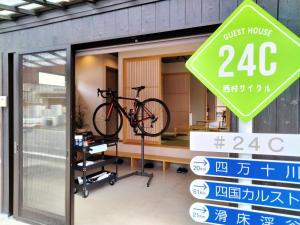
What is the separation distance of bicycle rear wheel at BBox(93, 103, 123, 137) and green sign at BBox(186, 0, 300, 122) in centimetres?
397

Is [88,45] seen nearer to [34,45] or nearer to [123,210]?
[34,45]

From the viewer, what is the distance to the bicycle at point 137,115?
5.10 metres

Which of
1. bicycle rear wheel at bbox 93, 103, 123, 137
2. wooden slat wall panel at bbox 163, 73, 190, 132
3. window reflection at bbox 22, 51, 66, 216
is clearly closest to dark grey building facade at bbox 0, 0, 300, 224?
window reflection at bbox 22, 51, 66, 216

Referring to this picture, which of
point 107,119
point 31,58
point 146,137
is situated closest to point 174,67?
point 146,137

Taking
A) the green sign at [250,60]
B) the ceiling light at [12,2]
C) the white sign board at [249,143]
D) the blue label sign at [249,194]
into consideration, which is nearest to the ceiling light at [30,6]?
the ceiling light at [12,2]

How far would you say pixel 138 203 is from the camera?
3.57 m

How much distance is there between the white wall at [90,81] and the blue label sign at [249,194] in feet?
17.5

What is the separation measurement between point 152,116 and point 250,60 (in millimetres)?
3826

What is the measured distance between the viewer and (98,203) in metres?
3.58

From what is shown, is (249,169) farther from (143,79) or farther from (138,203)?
(143,79)

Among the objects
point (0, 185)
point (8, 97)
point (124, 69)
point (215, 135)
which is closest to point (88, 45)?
→ point (8, 97)

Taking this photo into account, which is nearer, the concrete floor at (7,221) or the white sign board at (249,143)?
the white sign board at (249,143)

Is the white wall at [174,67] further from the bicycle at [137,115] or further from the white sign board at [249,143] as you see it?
the white sign board at [249,143]

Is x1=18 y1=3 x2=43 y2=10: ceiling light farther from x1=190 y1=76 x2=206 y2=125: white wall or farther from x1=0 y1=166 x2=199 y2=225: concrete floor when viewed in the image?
x1=190 y1=76 x2=206 y2=125: white wall
